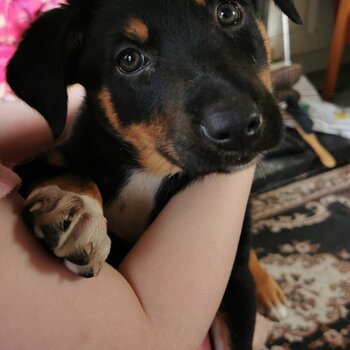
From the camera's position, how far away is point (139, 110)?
3.81 ft

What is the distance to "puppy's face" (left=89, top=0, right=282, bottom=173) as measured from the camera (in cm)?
94

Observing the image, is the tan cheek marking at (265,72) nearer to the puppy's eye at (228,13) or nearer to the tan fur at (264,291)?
the puppy's eye at (228,13)

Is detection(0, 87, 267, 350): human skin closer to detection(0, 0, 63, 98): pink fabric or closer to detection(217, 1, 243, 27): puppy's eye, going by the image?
detection(217, 1, 243, 27): puppy's eye

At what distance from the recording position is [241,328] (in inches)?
51.6

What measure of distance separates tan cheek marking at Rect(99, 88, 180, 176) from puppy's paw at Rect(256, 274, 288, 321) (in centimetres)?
74

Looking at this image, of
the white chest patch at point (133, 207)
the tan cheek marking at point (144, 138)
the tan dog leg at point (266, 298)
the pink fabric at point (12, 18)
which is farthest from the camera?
the tan dog leg at point (266, 298)

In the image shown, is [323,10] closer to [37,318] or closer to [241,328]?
[241,328]

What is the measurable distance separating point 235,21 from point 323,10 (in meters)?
2.95

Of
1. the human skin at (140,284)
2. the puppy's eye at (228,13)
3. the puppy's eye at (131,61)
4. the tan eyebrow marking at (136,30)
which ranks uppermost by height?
the tan eyebrow marking at (136,30)

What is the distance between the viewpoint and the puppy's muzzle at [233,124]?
88 cm

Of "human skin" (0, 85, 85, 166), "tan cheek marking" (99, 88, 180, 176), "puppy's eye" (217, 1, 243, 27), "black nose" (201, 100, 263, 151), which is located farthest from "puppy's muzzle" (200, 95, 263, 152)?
"human skin" (0, 85, 85, 166)

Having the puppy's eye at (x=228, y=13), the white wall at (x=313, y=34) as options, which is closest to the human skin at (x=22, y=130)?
the puppy's eye at (x=228, y=13)

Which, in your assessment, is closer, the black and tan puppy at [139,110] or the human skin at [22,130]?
the black and tan puppy at [139,110]

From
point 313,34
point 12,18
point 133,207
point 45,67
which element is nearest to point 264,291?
A: point 133,207
